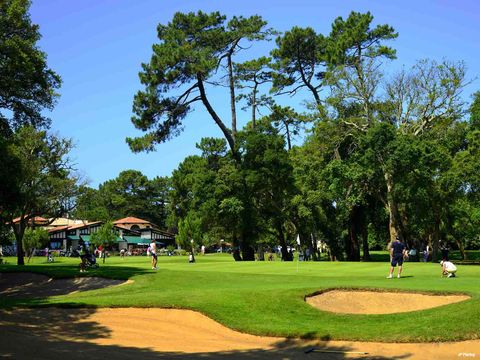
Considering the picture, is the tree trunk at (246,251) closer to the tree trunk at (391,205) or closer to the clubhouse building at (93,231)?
the tree trunk at (391,205)

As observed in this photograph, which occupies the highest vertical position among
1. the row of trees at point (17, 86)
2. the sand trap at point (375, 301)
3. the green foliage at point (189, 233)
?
the row of trees at point (17, 86)

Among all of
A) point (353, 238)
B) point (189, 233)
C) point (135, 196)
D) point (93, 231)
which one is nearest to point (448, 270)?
point (189, 233)

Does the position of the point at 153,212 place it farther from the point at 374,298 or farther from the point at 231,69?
the point at 374,298

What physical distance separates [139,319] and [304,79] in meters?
48.1

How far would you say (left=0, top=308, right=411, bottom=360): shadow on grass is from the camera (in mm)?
10986

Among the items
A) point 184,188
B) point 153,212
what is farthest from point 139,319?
point 153,212

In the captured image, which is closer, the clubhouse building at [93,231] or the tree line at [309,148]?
the tree line at [309,148]

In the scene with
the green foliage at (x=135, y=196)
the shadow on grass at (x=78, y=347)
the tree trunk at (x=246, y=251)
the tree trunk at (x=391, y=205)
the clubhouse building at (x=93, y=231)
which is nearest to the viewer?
the shadow on grass at (x=78, y=347)

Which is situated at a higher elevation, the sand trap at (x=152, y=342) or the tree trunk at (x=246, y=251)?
the tree trunk at (x=246, y=251)

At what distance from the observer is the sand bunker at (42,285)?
24.1m

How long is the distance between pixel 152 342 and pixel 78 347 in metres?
1.91

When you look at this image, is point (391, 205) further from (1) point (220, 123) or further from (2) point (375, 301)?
(2) point (375, 301)

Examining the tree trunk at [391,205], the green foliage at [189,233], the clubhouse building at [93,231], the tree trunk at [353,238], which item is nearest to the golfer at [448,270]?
the tree trunk at [391,205]

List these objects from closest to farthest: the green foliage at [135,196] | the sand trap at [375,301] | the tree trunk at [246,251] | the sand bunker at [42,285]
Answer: the sand trap at [375,301] < the sand bunker at [42,285] < the tree trunk at [246,251] < the green foliage at [135,196]
